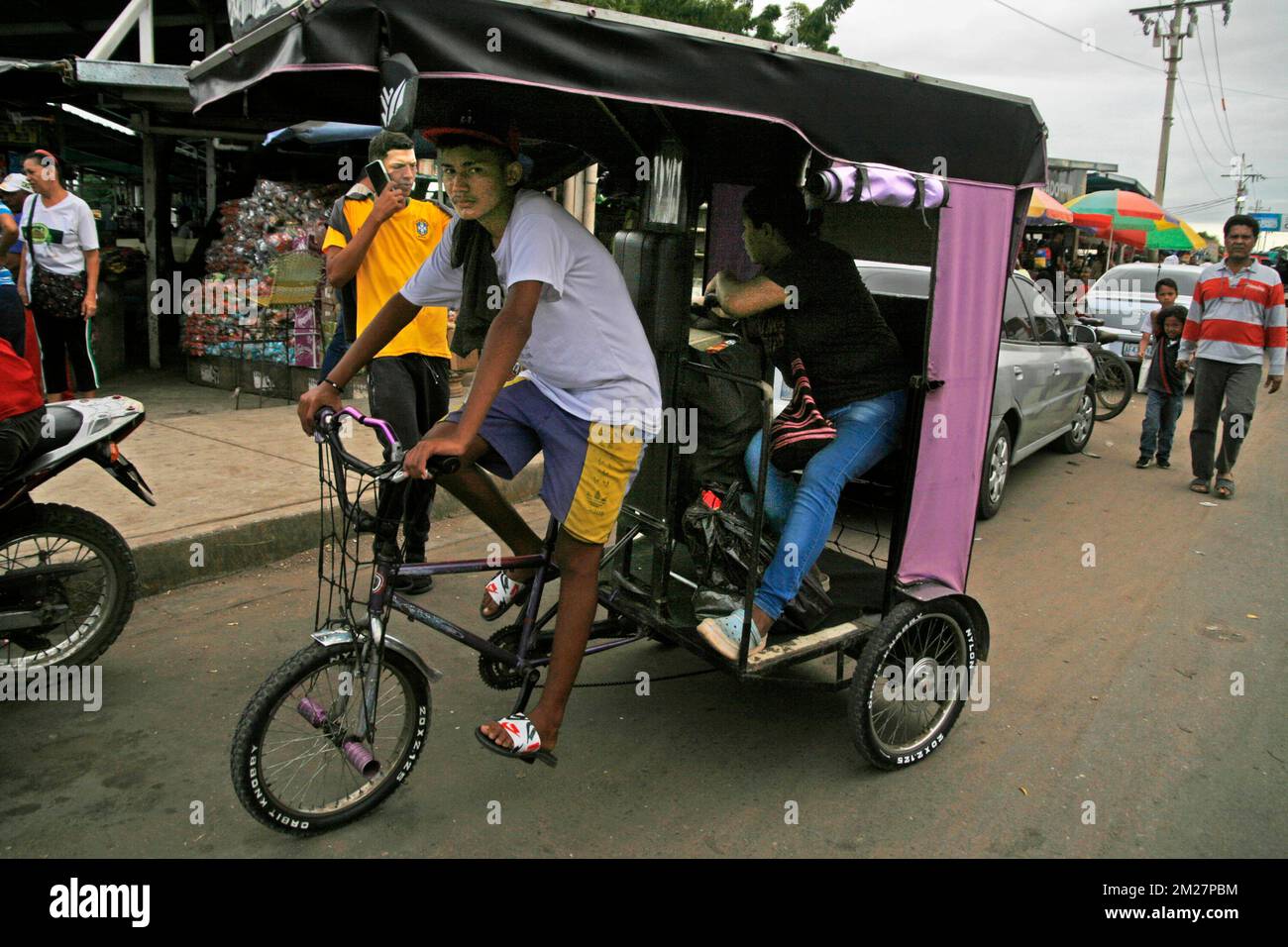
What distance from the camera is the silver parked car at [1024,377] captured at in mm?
6020

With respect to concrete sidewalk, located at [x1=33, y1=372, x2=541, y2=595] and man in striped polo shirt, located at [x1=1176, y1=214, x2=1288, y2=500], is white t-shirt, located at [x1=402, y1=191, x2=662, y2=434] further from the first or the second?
man in striped polo shirt, located at [x1=1176, y1=214, x2=1288, y2=500]

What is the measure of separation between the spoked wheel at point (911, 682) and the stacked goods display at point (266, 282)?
6381 millimetres

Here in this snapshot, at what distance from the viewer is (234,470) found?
5.89 metres

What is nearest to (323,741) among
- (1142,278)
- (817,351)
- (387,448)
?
(387,448)

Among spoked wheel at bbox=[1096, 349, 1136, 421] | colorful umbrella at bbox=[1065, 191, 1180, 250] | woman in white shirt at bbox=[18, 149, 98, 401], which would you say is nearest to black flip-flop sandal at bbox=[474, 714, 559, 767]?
→ woman in white shirt at bbox=[18, 149, 98, 401]

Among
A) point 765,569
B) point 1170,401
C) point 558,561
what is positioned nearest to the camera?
point 558,561

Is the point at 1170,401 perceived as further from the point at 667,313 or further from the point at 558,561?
the point at 558,561

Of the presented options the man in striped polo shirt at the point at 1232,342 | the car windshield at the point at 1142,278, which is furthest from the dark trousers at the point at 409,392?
the car windshield at the point at 1142,278

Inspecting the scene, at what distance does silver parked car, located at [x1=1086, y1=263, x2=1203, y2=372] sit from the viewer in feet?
42.6

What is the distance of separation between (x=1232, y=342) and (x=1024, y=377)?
1.74 metres

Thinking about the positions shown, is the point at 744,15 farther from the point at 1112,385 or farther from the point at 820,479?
the point at 820,479

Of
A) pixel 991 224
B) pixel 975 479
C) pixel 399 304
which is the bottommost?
pixel 975 479
